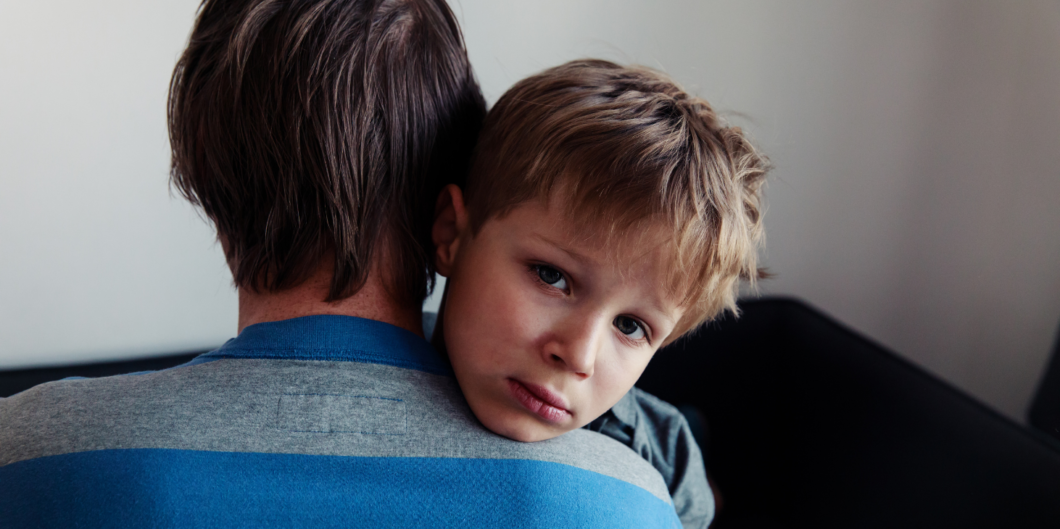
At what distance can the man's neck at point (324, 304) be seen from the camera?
64 centimetres

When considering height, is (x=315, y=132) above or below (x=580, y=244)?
above

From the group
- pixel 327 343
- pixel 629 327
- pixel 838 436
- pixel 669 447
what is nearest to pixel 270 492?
pixel 327 343

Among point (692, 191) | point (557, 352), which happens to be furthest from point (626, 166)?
point (557, 352)

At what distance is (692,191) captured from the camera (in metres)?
0.69

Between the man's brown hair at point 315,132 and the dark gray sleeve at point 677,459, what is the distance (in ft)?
1.19

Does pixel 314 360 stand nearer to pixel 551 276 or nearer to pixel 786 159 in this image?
pixel 551 276

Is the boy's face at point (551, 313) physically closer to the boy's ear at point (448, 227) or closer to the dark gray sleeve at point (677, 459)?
the boy's ear at point (448, 227)

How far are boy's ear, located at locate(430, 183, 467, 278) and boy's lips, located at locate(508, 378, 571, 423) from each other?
0.16m

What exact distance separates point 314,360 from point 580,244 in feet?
0.84

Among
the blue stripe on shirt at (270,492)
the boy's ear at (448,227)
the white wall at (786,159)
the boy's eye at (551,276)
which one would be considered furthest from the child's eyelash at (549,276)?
the white wall at (786,159)

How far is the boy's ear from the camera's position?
0.75m

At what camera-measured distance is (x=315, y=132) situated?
650mm

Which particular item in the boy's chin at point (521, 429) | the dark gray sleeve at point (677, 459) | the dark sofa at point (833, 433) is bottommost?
the dark sofa at point (833, 433)

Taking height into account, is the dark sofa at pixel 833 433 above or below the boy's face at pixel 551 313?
below
